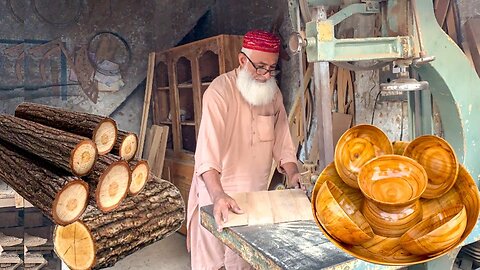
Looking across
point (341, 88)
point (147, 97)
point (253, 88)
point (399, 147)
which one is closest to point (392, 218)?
point (399, 147)

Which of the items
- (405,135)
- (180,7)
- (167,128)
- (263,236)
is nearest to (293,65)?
(405,135)

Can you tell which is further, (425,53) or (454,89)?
(454,89)

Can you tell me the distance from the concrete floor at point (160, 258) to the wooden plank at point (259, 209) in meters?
2.19

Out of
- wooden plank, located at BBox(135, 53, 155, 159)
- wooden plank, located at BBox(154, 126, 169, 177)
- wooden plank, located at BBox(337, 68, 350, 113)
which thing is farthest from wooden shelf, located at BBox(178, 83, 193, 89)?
wooden plank, located at BBox(337, 68, 350, 113)

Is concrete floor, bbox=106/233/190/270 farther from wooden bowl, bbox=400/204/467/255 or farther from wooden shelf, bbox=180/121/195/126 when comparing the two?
wooden bowl, bbox=400/204/467/255

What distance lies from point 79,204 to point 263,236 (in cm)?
104

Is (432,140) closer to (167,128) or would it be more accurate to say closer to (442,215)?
(442,215)

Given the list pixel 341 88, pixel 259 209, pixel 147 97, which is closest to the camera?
pixel 259 209

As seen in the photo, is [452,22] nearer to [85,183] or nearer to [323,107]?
[323,107]

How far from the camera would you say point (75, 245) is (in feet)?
7.61

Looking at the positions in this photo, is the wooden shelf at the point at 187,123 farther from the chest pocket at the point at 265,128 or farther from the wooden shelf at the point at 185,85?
the chest pocket at the point at 265,128

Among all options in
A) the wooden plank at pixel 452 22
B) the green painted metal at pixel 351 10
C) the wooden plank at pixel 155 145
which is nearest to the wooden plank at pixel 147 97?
the wooden plank at pixel 155 145

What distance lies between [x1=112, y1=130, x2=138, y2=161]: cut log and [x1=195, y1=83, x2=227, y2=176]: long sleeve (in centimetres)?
43

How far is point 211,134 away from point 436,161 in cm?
143
